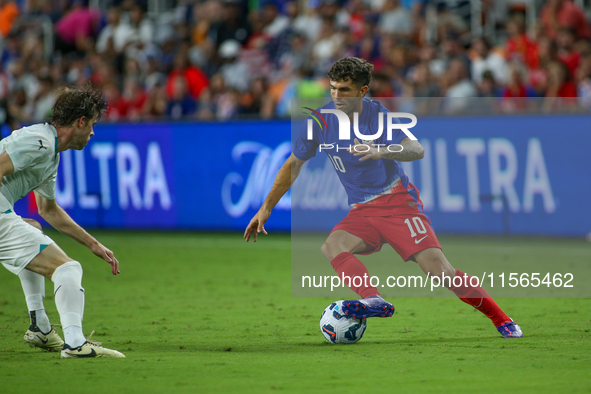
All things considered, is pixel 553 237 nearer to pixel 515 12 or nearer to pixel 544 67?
pixel 544 67

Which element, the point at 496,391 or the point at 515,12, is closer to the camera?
the point at 496,391

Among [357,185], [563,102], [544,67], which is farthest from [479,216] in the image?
Result: [357,185]

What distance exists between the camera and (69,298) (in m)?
5.21

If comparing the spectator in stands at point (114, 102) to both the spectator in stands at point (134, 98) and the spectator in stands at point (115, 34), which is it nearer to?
the spectator in stands at point (134, 98)

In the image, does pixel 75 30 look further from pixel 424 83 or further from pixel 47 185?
pixel 47 185

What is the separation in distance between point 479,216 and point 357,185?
6523 millimetres

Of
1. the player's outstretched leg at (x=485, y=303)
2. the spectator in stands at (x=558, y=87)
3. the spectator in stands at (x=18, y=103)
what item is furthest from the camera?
the spectator in stands at (x=18, y=103)

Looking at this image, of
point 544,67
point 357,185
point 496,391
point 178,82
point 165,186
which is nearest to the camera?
point 496,391

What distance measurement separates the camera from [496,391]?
434cm

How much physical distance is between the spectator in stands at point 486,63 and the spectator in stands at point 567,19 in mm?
958

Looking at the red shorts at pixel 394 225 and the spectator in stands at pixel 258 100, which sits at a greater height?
the spectator in stands at pixel 258 100

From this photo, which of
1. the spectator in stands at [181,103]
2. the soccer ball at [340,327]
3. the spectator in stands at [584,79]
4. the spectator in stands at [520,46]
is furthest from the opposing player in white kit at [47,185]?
the spectator in stands at [181,103]

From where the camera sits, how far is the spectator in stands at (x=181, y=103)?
16.1 m

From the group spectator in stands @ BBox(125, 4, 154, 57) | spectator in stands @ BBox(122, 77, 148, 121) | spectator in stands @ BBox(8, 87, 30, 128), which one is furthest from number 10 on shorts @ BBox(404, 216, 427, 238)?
spectator in stands @ BBox(125, 4, 154, 57)
